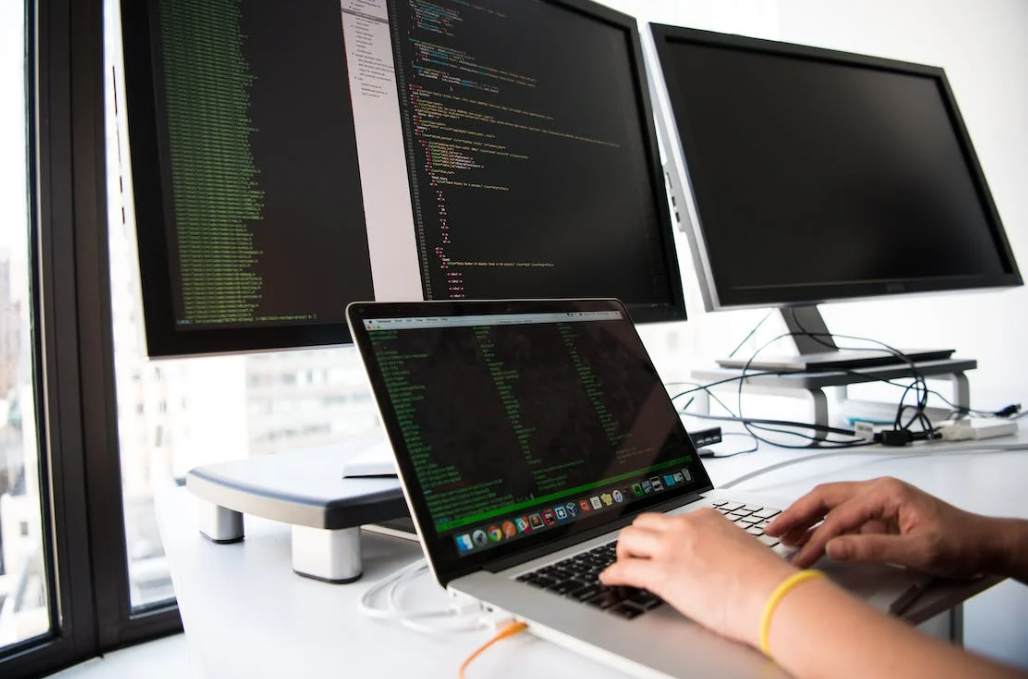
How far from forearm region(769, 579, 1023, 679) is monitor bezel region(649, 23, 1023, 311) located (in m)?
0.65

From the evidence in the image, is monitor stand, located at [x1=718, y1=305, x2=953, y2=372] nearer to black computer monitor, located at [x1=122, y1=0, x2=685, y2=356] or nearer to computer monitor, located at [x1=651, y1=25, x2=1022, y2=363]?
computer monitor, located at [x1=651, y1=25, x2=1022, y2=363]

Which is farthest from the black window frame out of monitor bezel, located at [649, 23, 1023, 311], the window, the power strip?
the power strip

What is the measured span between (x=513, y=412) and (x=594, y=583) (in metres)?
0.16

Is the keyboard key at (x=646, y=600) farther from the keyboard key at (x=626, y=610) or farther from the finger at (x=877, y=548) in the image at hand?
the finger at (x=877, y=548)

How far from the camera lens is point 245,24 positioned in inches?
25.4

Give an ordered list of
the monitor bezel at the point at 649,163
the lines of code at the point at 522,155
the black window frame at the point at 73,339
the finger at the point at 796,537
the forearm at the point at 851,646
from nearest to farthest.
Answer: the forearm at the point at 851,646 → the finger at the point at 796,537 → the lines of code at the point at 522,155 → the monitor bezel at the point at 649,163 → the black window frame at the point at 73,339

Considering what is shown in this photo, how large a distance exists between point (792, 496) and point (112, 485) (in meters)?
1.11

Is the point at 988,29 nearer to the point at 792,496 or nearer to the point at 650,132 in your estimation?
the point at 650,132

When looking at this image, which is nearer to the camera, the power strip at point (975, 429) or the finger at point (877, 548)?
the finger at point (877, 548)

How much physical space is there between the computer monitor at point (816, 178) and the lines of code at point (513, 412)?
387 mm

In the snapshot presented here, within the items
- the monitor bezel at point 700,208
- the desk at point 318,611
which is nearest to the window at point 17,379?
the desk at point 318,611

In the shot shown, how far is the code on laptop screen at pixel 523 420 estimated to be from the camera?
0.50 metres

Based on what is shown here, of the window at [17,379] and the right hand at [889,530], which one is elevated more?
the window at [17,379]

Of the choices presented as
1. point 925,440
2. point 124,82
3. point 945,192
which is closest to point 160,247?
point 124,82
